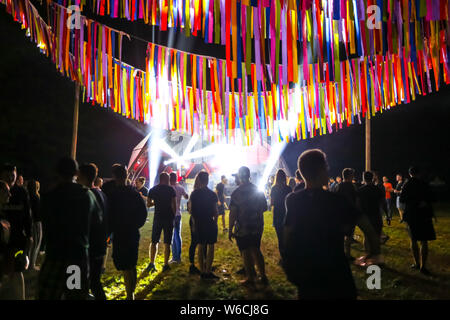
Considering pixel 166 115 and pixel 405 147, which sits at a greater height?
pixel 405 147

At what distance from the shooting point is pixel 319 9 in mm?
3373

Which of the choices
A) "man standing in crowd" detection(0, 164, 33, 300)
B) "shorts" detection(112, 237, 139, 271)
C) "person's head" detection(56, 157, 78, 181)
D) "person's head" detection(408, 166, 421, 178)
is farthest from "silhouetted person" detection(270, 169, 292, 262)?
"man standing in crowd" detection(0, 164, 33, 300)

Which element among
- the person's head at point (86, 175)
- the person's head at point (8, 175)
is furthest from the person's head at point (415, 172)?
the person's head at point (8, 175)

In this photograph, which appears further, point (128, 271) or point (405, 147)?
point (405, 147)

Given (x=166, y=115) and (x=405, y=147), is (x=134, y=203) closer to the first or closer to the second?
(x=166, y=115)

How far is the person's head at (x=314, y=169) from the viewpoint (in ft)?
6.91

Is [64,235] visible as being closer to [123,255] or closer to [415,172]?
[123,255]

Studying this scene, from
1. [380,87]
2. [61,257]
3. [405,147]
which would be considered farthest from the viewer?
[405,147]

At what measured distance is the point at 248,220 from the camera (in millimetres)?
4320

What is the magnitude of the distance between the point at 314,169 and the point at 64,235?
7.44ft

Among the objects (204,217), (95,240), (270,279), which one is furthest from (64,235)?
(270,279)

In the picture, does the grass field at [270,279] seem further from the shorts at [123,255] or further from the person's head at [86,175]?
the person's head at [86,175]
